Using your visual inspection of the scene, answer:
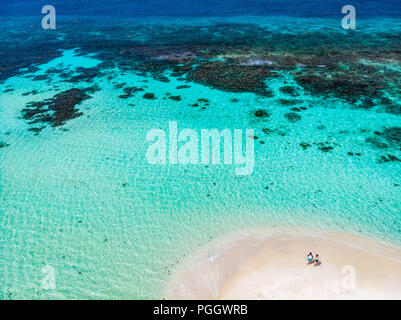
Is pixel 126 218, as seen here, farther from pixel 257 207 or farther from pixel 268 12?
pixel 268 12

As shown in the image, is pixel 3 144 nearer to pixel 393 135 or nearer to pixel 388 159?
pixel 388 159

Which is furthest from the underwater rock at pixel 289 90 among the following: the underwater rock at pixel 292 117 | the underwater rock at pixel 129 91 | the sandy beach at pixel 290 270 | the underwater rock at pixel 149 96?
the sandy beach at pixel 290 270

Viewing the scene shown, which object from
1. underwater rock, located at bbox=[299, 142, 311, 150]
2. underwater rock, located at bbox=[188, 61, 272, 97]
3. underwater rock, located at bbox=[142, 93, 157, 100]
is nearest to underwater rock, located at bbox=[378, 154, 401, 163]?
underwater rock, located at bbox=[299, 142, 311, 150]

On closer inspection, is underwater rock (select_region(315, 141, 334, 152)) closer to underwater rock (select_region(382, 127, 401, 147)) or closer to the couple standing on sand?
underwater rock (select_region(382, 127, 401, 147))

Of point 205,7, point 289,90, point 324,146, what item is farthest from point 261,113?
point 205,7

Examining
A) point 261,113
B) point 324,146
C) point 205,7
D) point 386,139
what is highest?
point 205,7

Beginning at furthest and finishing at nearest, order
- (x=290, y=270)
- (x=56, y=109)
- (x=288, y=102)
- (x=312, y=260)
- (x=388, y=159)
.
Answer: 1. (x=56, y=109)
2. (x=288, y=102)
3. (x=388, y=159)
4. (x=312, y=260)
5. (x=290, y=270)
